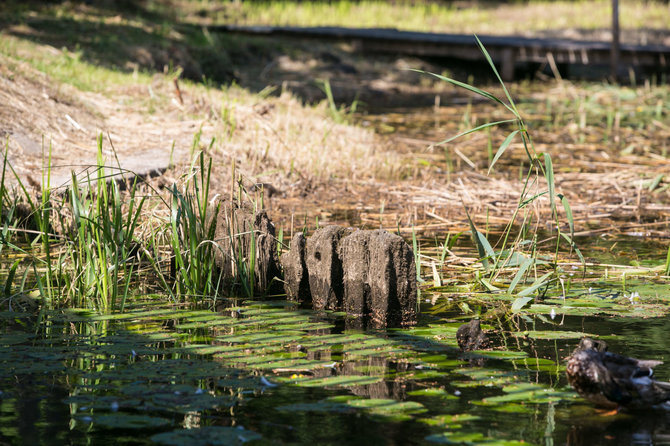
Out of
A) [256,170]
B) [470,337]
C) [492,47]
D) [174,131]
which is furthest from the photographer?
[492,47]

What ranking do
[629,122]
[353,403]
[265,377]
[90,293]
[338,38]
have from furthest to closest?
[338,38]
[629,122]
[90,293]
[265,377]
[353,403]

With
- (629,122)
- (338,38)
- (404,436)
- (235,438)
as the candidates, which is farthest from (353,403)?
(338,38)

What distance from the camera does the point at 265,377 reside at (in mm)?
3131

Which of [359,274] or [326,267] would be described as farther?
[326,267]

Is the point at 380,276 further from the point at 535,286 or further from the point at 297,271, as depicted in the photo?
the point at 535,286

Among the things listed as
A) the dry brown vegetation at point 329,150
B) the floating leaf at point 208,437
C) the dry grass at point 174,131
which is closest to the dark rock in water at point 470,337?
the floating leaf at point 208,437

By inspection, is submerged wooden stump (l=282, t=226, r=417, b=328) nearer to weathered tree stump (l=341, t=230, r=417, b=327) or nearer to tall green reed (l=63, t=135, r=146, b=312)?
weathered tree stump (l=341, t=230, r=417, b=327)

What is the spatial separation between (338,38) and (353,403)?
12918 millimetres

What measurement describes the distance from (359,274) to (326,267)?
20 cm

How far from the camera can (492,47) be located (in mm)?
14586

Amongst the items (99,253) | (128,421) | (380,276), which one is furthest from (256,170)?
(128,421)

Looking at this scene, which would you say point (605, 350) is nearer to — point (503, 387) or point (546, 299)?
point (503, 387)

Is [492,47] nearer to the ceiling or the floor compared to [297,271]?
nearer to the ceiling

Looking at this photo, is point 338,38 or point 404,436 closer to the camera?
point 404,436
